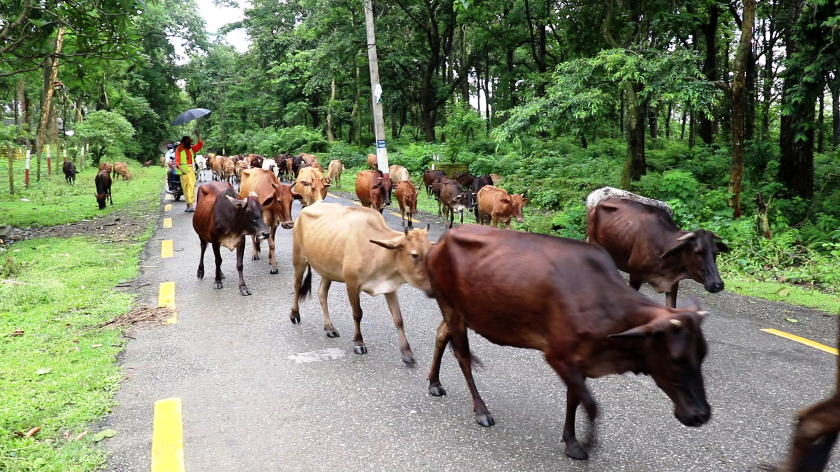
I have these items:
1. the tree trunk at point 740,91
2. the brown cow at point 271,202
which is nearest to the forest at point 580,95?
the tree trunk at point 740,91

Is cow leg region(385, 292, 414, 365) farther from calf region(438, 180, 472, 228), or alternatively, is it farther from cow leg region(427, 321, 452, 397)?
calf region(438, 180, 472, 228)

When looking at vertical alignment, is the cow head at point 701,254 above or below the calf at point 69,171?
below

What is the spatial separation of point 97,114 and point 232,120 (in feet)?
69.2

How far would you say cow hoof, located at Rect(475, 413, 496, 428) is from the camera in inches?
167

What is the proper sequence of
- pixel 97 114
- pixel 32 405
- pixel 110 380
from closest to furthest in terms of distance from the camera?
pixel 32 405
pixel 110 380
pixel 97 114

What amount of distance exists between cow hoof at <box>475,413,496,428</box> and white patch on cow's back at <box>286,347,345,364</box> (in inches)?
72.0

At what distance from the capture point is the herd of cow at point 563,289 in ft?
10.3

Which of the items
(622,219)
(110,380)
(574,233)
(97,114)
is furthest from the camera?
(97,114)

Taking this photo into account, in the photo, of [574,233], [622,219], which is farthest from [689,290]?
[574,233]

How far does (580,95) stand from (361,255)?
6935 mm

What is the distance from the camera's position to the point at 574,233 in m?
11.6

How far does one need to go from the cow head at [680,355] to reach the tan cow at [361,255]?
2.22 meters

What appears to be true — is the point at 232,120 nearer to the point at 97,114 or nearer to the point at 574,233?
the point at 97,114

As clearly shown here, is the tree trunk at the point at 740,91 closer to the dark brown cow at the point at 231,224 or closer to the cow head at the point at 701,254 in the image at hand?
the cow head at the point at 701,254
